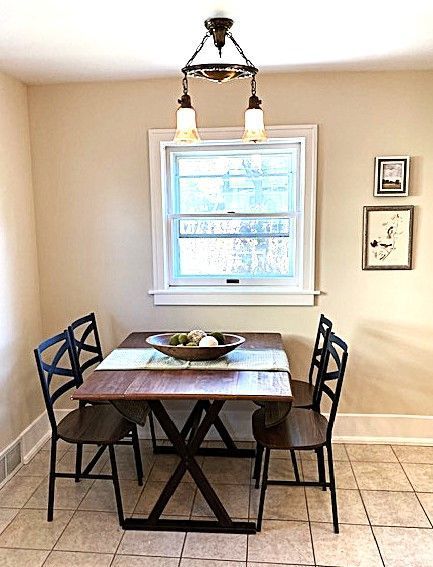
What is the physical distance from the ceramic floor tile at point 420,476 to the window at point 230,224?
1.16 m

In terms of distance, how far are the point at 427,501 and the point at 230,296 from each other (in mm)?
1612

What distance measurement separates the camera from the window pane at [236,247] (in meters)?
3.27

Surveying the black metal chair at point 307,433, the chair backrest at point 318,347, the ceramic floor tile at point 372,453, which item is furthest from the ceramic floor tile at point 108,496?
the ceramic floor tile at point 372,453

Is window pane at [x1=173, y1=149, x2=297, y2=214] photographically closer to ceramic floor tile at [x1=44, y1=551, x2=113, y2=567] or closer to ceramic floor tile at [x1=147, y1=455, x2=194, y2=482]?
ceramic floor tile at [x1=147, y1=455, x2=194, y2=482]

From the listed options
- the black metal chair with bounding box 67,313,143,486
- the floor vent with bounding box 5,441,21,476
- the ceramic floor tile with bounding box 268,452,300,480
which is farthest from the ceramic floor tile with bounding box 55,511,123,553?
the ceramic floor tile with bounding box 268,452,300,480

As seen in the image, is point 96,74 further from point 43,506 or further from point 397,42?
point 43,506

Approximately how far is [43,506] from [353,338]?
208 centimetres

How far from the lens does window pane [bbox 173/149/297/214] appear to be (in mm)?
3215

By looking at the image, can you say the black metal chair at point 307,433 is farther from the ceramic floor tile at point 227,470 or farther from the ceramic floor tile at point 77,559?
the ceramic floor tile at point 77,559

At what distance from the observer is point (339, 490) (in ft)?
8.99

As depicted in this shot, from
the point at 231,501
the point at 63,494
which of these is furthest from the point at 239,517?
the point at 63,494

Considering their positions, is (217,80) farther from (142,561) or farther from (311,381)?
(142,561)

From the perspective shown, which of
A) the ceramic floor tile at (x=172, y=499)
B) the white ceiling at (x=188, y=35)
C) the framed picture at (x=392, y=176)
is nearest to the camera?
the white ceiling at (x=188, y=35)

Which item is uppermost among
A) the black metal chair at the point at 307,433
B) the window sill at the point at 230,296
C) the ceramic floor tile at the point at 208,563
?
the window sill at the point at 230,296
